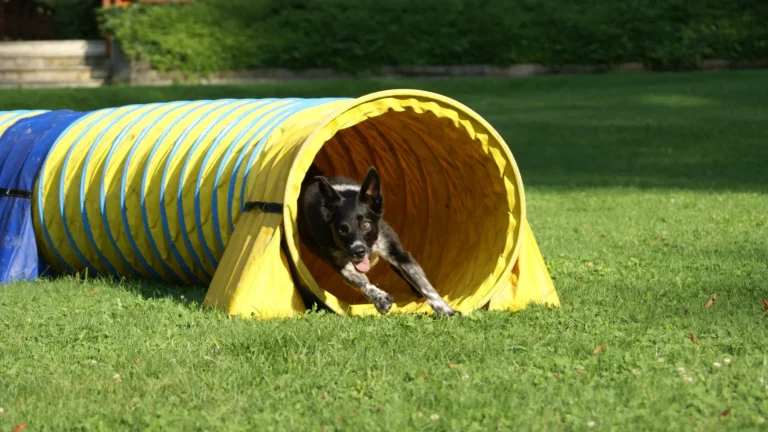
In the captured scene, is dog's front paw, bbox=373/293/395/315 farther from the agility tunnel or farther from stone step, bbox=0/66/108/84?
stone step, bbox=0/66/108/84

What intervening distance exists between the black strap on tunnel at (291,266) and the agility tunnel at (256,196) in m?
0.02

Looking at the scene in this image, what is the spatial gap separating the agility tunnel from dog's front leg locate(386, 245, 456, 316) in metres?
0.15

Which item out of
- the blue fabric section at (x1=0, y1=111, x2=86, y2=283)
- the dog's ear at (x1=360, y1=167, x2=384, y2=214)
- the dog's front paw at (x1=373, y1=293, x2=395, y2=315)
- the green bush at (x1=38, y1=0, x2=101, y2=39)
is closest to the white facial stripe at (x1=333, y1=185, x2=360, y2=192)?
the dog's ear at (x1=360, y1=167, x2=384, y2=214)

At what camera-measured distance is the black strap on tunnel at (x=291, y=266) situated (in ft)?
24.2

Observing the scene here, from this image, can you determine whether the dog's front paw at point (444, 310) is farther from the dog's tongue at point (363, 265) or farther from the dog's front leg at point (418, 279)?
the dog's tongue at point (363, 265)

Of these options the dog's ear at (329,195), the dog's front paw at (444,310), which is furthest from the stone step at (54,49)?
the dog's front paw at (444,310)

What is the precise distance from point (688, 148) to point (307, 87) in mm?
9450

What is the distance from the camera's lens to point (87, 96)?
926 inches

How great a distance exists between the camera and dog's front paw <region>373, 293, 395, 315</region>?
746cm

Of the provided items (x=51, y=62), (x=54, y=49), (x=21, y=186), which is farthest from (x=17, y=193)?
(x=54, y=49)

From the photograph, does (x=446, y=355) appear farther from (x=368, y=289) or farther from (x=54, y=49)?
(x=54, y=49)

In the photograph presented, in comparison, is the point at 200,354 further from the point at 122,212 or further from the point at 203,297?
the point at 122,212

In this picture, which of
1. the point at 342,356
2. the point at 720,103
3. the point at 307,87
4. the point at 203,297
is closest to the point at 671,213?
the point at 203,297

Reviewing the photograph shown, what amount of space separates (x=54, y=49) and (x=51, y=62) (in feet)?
1.24
